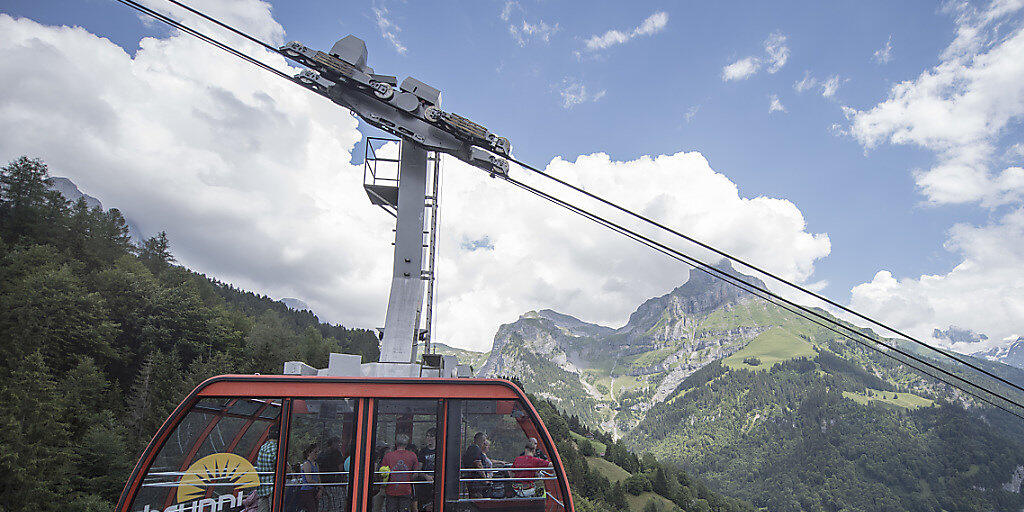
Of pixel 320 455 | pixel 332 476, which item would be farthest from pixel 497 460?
pixel 320 455

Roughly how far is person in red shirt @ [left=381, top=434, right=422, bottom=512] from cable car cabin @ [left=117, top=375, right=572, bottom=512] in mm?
12

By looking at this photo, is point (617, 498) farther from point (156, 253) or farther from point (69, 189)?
point (69, 189)

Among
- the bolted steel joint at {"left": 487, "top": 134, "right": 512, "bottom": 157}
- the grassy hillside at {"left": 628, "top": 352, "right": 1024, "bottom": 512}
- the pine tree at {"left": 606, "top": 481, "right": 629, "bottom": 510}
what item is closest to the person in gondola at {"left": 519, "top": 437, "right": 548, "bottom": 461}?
the bolted steel joint at {"left": 487, "top": 134, "right": 512, "bottom": 157}

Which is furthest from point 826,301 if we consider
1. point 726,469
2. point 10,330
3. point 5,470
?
point 726,469

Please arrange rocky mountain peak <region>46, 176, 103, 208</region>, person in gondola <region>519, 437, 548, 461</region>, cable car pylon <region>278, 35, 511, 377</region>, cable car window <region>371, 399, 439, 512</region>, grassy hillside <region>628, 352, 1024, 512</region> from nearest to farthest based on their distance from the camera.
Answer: cable car window <region>371, 399, 439, 512</region> → person in gondola <region>519, 437, 548, 461</region> → cable car pylon <region>278, 35, 511, 377</region> → rocky mountain peak <region>46, 176, 103, 208</region> → grassy hillside <region>628, 352, 1024, 512</region>

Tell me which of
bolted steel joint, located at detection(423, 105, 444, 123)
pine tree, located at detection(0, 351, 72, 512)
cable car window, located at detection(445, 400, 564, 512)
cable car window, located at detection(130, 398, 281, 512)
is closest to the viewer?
cable car window, located at detection(130, 398, 281, 512)

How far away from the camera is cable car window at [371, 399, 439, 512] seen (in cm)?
596

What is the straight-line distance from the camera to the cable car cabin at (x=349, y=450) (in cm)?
575

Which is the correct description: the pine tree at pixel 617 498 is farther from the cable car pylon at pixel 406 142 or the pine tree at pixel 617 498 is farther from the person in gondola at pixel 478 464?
Answer: the person in gondola at pixel 478 464

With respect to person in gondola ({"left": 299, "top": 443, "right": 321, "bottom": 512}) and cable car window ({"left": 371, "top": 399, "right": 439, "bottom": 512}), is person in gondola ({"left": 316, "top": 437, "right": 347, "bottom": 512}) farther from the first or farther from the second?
cable car window ({"left": 371, "top": 399, "right": 439, "bottom": 512})

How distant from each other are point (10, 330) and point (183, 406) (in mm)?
35392

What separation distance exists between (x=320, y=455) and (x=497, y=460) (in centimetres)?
211

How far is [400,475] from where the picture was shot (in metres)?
6.04

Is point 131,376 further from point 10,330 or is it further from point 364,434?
point 364,434
